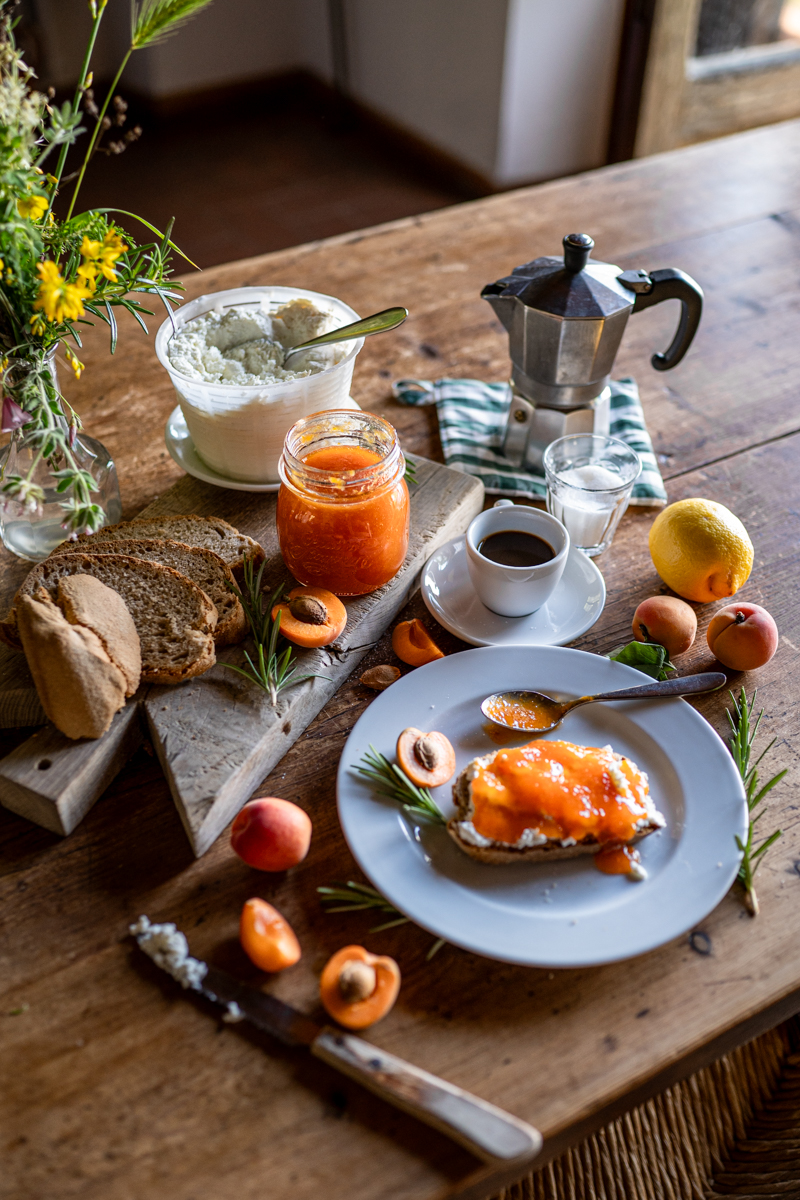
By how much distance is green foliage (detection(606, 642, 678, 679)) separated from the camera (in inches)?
53.2

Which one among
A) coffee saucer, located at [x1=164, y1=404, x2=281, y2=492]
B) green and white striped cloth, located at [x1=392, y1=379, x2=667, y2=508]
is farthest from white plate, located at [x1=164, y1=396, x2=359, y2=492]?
green and white striped cloth, located at [x1=392, y1=379, x2=667, y2=508]

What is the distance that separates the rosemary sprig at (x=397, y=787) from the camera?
3.79 ft

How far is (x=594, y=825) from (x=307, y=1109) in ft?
1.48

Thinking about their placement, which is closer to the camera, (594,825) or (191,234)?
(594,825)

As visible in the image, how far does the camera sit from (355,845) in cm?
111

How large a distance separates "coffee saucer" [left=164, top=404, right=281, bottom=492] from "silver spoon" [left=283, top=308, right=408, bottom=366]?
229 millimetres

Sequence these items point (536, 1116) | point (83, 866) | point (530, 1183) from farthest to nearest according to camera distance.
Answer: point (530, 1183) → point (83, 866) → point (536, 1116)

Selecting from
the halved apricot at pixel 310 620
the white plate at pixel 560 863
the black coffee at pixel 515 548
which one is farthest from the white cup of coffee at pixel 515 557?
the halved apricot at pixel 310 620

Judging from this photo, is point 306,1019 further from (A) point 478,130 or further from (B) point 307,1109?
(A) point 478,130

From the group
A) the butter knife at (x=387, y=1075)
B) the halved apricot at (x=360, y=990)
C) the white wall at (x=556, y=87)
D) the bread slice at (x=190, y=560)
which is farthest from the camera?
→ the white wall at (x=556, y=87)

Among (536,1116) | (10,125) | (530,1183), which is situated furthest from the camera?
(530,1183)

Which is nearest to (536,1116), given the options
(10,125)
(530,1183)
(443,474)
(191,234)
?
(530,1183)

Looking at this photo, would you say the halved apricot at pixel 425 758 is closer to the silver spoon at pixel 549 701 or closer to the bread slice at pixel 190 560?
the silver spoon at pixel 549 701

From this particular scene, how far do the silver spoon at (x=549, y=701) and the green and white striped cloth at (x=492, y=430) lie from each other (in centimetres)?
53
